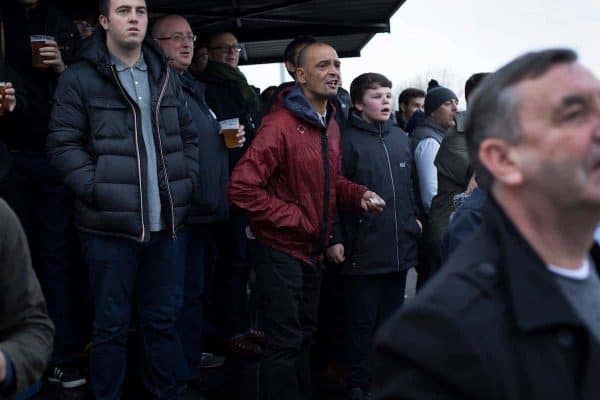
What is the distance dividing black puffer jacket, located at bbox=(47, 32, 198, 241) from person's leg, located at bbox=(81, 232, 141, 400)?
0.08 meters

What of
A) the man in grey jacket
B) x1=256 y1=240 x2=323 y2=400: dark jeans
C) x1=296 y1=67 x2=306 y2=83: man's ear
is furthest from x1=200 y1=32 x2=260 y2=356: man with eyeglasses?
the man in grey jacket

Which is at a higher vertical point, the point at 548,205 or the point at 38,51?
the point at 38,51

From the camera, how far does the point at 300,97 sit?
485 cm

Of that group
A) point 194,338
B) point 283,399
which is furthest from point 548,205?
point 194,338

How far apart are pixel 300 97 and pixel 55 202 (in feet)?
4.70

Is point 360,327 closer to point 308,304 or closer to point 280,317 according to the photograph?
point 308,304

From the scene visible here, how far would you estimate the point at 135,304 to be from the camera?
462 centimetres

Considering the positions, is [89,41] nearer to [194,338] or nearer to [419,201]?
[194,338]

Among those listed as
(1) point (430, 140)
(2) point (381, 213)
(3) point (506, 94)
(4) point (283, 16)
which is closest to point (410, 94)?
(4) point (283, 16)

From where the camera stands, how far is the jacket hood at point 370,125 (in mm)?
5301

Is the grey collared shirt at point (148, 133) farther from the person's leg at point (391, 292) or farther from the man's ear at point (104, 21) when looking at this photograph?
the person's leg at point (391, 292)

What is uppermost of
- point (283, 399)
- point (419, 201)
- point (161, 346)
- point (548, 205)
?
point (548, 205)

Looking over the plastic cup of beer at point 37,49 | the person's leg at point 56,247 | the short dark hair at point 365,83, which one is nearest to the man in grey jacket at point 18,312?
the plastic cup of beer at point 37,49

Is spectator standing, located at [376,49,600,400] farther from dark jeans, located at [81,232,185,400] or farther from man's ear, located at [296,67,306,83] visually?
man's ear, located at [296,67,306,83]
